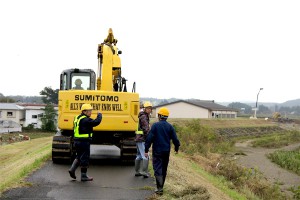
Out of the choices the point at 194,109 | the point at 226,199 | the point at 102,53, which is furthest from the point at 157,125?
the point at 194,109

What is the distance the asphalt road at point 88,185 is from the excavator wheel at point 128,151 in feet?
0.71

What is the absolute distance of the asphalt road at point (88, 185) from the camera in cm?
954

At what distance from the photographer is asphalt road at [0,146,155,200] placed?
9.54m

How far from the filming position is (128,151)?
45.5 feet

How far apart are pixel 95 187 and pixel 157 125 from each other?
226cm

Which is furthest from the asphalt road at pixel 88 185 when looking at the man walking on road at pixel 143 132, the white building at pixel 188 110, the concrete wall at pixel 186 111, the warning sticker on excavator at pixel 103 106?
the concrete wall at pixel 186 111

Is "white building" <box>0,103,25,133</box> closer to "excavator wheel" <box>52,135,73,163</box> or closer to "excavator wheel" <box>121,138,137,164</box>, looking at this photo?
"excavator wheel" <box>52,135,73,163</box>

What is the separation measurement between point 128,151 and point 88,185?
3316 mm

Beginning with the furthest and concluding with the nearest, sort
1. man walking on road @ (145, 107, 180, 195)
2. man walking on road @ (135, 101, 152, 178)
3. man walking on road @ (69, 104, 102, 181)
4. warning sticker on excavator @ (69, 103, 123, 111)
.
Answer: warning sticker on excavator @ (69, 103, 123, 111), man walking on road @ (135, 101, 152, 178), man walking on road @ (69, 104, 102, 181), man walking on road @ (145, 107, 180, 195)

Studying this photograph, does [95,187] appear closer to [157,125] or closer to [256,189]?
[157,125]

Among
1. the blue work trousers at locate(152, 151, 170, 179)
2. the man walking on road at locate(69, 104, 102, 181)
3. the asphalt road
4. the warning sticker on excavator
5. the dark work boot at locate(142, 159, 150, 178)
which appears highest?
the warning sticker on excavator

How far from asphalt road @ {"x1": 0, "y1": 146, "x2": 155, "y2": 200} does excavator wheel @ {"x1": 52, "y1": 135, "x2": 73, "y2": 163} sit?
304 millimetres

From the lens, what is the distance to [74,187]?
10.4m

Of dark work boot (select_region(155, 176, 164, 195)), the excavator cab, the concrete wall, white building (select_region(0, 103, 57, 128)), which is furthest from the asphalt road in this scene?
white building (select_region(0, 103, 57, 128))
